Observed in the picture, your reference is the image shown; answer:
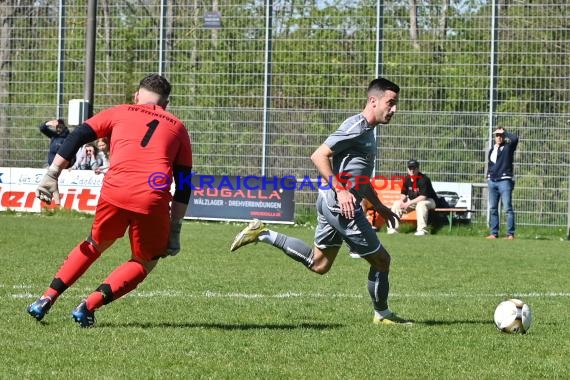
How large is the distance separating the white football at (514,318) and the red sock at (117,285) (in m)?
2.56

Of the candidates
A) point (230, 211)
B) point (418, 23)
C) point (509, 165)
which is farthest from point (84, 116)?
point (509, 165)

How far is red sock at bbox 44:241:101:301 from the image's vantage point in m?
7.40

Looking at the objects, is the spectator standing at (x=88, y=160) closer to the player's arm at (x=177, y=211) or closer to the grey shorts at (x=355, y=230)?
the grey shorts at (x=355, y=230)

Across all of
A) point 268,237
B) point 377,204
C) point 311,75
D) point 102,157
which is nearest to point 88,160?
point 102,157

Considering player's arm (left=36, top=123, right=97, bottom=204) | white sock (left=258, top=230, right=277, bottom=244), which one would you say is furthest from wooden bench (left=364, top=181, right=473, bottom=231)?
player's arm (left=36, top=123, right=97, bottom=204)

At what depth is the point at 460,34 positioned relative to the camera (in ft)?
75.3

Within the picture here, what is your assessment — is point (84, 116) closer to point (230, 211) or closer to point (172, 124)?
point (230, 211)

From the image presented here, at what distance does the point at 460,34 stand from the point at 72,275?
1682 centimetres

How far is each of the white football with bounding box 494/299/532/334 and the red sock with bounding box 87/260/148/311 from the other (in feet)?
8.40

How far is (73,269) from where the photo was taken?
24.3 feet

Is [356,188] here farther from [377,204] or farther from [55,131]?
[55,131]

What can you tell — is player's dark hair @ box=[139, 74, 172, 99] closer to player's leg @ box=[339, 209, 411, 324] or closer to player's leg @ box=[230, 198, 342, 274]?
player's leg @ box=[230, 198, 342, 274]

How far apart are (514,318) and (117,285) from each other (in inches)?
110

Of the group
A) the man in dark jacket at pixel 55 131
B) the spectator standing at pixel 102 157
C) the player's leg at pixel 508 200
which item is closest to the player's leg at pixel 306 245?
the player's leg at pixel 508 200
